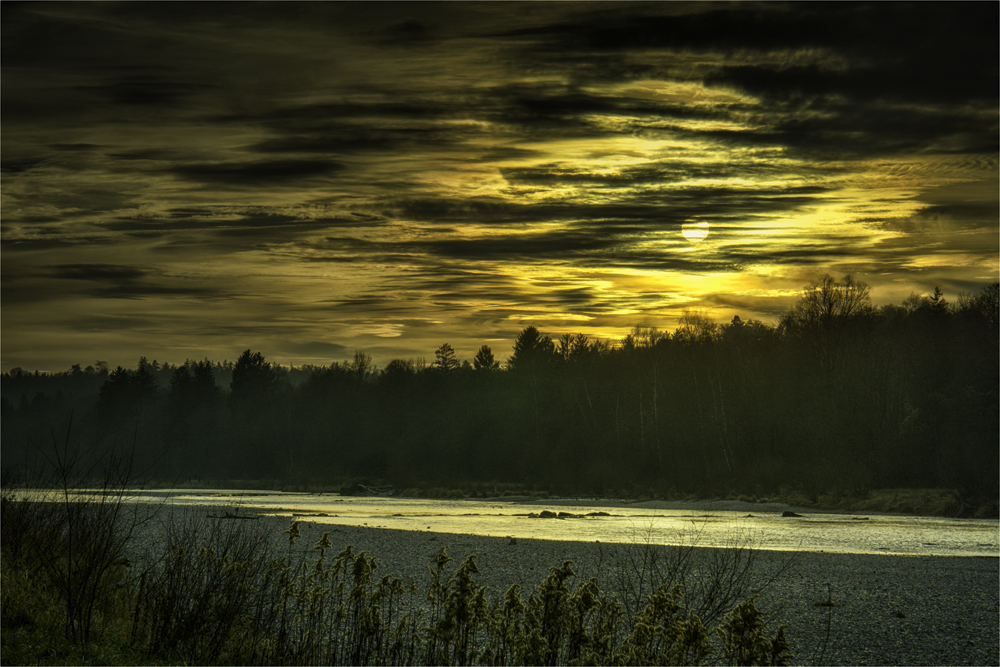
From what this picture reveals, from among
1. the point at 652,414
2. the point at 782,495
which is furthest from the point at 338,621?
the point at 652,414

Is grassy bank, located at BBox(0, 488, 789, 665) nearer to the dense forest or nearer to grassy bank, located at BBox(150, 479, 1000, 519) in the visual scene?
the dense forest

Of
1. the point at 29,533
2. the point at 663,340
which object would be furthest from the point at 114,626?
the point at 663,340

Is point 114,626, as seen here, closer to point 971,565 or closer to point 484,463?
point 971,565

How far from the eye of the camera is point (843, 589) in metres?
19.0

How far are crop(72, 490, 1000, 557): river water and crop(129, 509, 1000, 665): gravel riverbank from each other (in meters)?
2.69

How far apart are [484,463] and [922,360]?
1824 inches

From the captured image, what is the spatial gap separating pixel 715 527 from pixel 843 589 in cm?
1949

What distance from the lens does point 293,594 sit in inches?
357

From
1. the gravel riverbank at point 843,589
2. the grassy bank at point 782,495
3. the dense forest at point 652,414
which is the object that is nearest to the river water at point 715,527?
the gravel riverbank at point 843,589

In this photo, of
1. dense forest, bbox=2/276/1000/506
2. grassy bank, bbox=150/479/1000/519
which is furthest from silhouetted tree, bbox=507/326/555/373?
grassy bank, bbox=150/479/1000/519

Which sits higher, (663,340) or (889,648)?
(663,340)

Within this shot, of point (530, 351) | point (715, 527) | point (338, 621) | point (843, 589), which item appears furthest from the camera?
point (530, 351)

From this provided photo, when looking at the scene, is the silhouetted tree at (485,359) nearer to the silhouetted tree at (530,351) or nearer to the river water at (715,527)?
the silhouetted tree at (530,351)

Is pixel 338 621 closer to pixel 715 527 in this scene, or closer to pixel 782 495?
pixel 715 527
